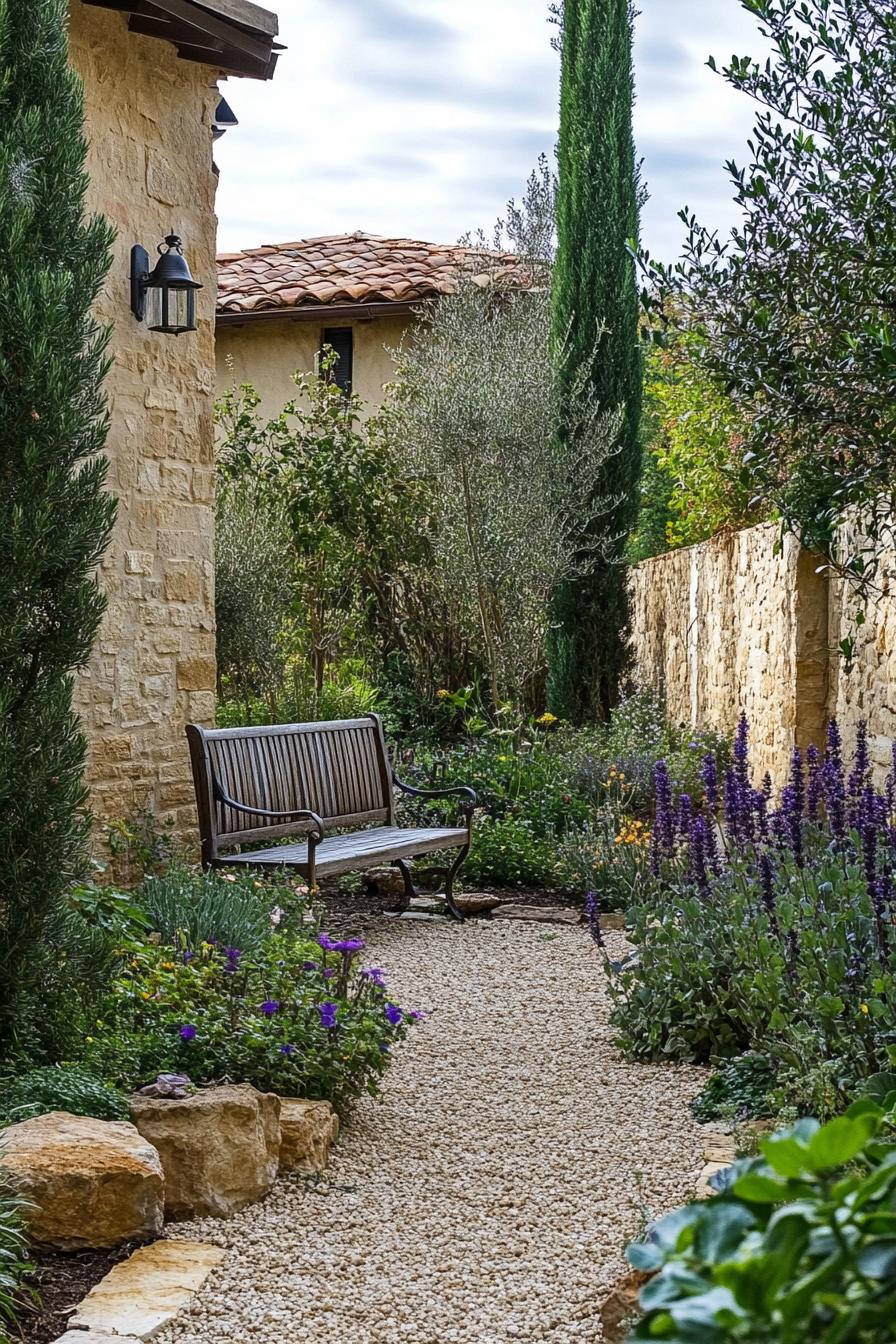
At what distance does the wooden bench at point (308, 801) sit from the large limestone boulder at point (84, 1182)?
10.0 feet

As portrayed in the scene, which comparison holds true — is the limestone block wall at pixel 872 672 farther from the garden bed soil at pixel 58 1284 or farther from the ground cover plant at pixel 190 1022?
the garden bed soil at pixel 58 1284

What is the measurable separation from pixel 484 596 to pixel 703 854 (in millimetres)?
6239

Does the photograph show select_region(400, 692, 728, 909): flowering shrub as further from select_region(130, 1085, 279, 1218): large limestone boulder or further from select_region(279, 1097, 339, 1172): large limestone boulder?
select_region(130, 1085, 279, 1218): large limestone boulder

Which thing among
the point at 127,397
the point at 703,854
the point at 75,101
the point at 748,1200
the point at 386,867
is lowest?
the point at 386,867

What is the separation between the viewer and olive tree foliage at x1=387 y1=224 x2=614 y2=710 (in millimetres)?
10820

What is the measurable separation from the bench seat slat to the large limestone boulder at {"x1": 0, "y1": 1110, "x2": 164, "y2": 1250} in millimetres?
3132

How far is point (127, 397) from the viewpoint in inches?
259

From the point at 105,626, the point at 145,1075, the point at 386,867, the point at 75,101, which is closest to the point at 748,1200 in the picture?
the point at 145,1075

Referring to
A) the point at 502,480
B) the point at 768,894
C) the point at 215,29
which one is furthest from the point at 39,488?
the point at 502,480

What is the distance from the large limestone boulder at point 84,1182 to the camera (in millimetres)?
3088

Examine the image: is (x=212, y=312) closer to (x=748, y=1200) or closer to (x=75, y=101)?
(x=75, y=101)

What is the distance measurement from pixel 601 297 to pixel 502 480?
87.5 inches

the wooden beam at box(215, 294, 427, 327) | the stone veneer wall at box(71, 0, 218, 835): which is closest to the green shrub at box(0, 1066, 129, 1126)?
the stone veneer wall at box(71, 0, 218, 835)

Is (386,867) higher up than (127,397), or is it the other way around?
(127,397)
